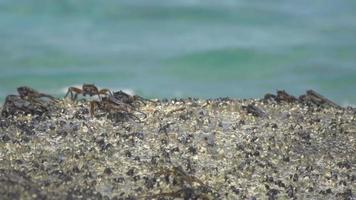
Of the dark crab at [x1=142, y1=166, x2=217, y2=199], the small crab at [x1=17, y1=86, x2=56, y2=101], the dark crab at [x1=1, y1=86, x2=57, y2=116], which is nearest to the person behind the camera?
the dark crab at [x1=142, y1=166, x2=217, y2=199]

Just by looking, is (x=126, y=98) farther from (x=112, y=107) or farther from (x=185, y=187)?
(x=185, y=187)

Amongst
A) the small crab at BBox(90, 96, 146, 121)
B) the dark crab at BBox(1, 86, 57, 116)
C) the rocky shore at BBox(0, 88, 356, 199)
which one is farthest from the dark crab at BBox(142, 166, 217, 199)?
the dark crab at BBox(1, 86, 57, 116)

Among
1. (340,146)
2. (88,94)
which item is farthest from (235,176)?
(88,94)

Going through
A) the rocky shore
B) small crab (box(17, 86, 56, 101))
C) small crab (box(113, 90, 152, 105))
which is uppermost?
small crab (box(113, 90, 152, 105))

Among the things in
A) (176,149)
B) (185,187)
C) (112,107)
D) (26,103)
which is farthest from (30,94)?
(185,187)

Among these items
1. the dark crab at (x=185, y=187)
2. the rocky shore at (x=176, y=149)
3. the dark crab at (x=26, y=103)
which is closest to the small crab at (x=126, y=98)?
the rocky shore at (x=176, y=149)

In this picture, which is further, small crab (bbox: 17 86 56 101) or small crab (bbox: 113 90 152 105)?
small crab (bbox: 113 90 152 105)

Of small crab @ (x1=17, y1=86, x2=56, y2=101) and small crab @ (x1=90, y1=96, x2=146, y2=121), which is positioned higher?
small crab @ (x1=17, y1=86, x2=56, y2=101)

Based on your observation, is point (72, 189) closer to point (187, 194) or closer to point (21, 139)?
point (187, 194)

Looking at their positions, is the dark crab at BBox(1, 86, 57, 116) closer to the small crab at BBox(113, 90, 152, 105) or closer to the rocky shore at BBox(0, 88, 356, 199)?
the rocky shore at BBox(0, 88, 356, 199)
